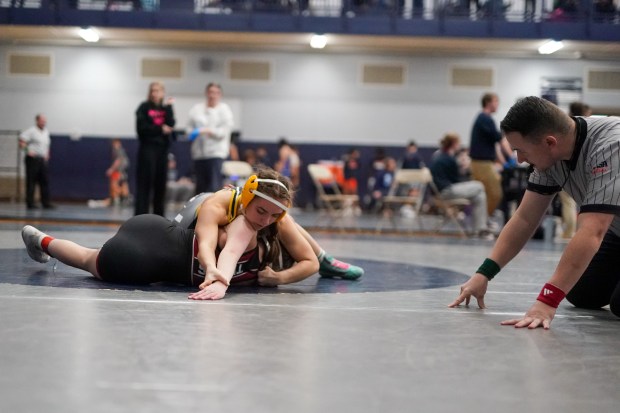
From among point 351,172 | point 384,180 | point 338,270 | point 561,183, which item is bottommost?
point 384,180

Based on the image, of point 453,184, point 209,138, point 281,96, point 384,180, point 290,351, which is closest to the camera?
point 290,351

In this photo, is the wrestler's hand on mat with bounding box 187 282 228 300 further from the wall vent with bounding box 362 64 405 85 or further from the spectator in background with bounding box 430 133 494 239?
the wall vent with bounding box 362 64 405 85

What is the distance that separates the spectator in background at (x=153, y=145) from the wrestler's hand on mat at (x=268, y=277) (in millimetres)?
4671

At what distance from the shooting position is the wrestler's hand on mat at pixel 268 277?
359 cm

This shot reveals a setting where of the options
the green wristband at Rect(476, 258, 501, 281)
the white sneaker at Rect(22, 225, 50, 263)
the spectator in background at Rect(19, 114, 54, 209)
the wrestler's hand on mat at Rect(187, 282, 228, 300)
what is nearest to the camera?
the green wristband at Rect(476, 258, 501, 281)

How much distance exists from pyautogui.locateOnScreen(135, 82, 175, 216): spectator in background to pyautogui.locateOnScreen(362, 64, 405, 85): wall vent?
848cm

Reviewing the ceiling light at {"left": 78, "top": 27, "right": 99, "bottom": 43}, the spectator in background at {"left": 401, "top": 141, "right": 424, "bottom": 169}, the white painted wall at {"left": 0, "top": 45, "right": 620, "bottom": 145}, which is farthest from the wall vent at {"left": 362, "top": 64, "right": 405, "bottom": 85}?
the ceiling light at {"left": 78, "top": 27, "right": 99, "bottom": 43}

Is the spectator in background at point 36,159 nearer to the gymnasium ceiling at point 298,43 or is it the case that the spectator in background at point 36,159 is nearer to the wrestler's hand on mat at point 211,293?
the gymnasium ceiling at point 298,43

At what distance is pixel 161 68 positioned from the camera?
16.1 metres

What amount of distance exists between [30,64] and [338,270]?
1383cm

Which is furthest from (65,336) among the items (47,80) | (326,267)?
(47,80)

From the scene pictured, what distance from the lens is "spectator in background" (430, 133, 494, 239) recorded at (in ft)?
28.2

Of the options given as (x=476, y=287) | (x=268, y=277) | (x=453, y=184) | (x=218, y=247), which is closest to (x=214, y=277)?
(x=218, y=247)

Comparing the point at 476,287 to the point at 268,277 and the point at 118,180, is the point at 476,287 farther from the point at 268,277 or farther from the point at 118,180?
the point at 118,180
